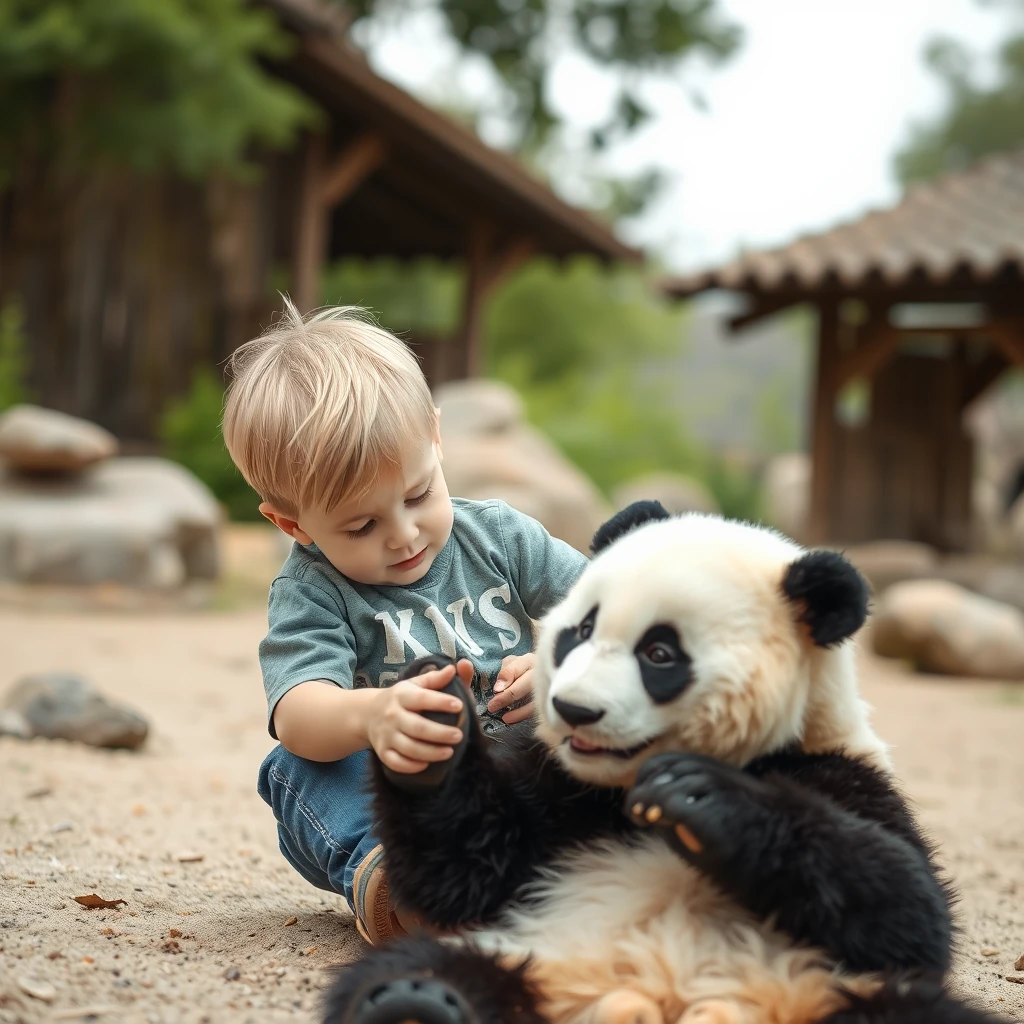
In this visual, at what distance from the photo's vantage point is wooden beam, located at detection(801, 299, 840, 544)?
9.43 m

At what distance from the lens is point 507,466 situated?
29.7 ft

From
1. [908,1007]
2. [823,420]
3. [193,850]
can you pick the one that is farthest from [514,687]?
[823,420]

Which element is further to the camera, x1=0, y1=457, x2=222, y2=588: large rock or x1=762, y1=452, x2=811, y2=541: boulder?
x1=762, y1=452, x2=811, y2=541: boulder

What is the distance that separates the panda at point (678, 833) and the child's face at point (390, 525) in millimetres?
414

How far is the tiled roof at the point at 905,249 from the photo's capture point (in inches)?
331

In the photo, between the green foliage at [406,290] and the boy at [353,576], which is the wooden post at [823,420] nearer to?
the boy at [353,576]

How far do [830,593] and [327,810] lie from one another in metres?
0.97

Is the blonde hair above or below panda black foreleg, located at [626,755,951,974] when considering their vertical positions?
above

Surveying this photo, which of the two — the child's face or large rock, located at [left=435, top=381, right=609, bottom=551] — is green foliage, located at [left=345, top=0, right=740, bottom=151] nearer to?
large rock, located at [left=435, top=381, right=609, bottom=551]

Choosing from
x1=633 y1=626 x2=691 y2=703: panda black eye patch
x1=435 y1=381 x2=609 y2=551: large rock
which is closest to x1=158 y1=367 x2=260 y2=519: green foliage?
x1=435 y1=381 x2=609 y2=551: large rock

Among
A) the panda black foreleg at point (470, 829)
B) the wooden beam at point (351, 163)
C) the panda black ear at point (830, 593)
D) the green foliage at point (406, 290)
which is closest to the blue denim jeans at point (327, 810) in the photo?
the panda black foreleg at point (470, 829)

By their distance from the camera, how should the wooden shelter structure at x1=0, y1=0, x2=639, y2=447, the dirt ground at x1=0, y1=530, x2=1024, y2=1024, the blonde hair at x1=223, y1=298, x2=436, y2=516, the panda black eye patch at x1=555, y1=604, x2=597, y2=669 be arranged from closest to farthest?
the panda black eye patch at x1=555, y1=604, x2=597, y2=669, the dirt ground at x1=0, y1=530, x2=1024, y2=1024, the blonde hair at x1=223, y1=298, x2=436, y2=516, the wooden shelter structure at x1=0, y1=0, x2=639, y2=447

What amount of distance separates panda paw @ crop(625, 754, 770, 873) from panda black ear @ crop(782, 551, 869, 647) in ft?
0.73

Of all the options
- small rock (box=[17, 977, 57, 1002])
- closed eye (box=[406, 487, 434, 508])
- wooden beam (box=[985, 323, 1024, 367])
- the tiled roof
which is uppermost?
the tiled roof
